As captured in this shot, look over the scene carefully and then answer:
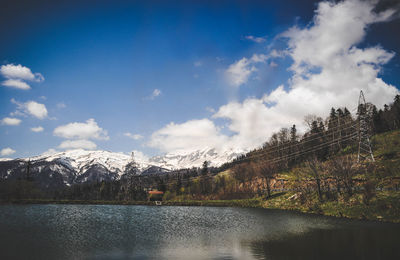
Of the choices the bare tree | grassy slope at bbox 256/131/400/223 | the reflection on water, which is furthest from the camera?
the bare tree

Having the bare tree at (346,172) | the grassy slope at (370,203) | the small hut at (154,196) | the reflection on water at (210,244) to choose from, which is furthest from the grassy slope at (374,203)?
the small hut at (154,196)

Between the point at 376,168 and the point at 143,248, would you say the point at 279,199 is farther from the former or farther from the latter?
the point at 143,248

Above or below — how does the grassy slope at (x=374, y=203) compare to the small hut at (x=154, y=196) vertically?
above

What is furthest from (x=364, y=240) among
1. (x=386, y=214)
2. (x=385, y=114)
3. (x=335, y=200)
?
(x=385, y=114)

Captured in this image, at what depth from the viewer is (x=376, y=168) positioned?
58219 mm

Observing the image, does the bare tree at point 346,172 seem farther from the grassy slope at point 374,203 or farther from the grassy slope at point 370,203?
the grassy slope at point 370,203

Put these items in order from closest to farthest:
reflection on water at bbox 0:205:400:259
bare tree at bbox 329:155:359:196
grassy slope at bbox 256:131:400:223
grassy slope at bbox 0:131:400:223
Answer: reflection on water at bbox 0:205:400:259, grassy slope at bbox 256:131:400:223, grassy slope at bbox 0:131:400:223, bare tree at bbox 329:155:359:196

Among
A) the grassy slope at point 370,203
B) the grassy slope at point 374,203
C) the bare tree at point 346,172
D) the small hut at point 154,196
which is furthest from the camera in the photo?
the small hut at point 154,196

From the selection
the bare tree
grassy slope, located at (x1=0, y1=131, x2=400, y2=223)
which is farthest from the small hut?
the bare tree

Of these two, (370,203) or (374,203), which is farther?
(370,203)

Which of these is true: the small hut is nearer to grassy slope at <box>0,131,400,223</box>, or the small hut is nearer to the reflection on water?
grassy slope at <box>0,131,400,223</box>

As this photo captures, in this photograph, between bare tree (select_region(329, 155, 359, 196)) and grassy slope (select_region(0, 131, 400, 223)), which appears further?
bare tree (select_region(329, 155, 359, 196))

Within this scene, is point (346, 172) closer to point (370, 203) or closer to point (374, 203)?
point (370, 203)

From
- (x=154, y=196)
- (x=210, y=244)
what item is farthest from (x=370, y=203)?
(x=154, y=196)
